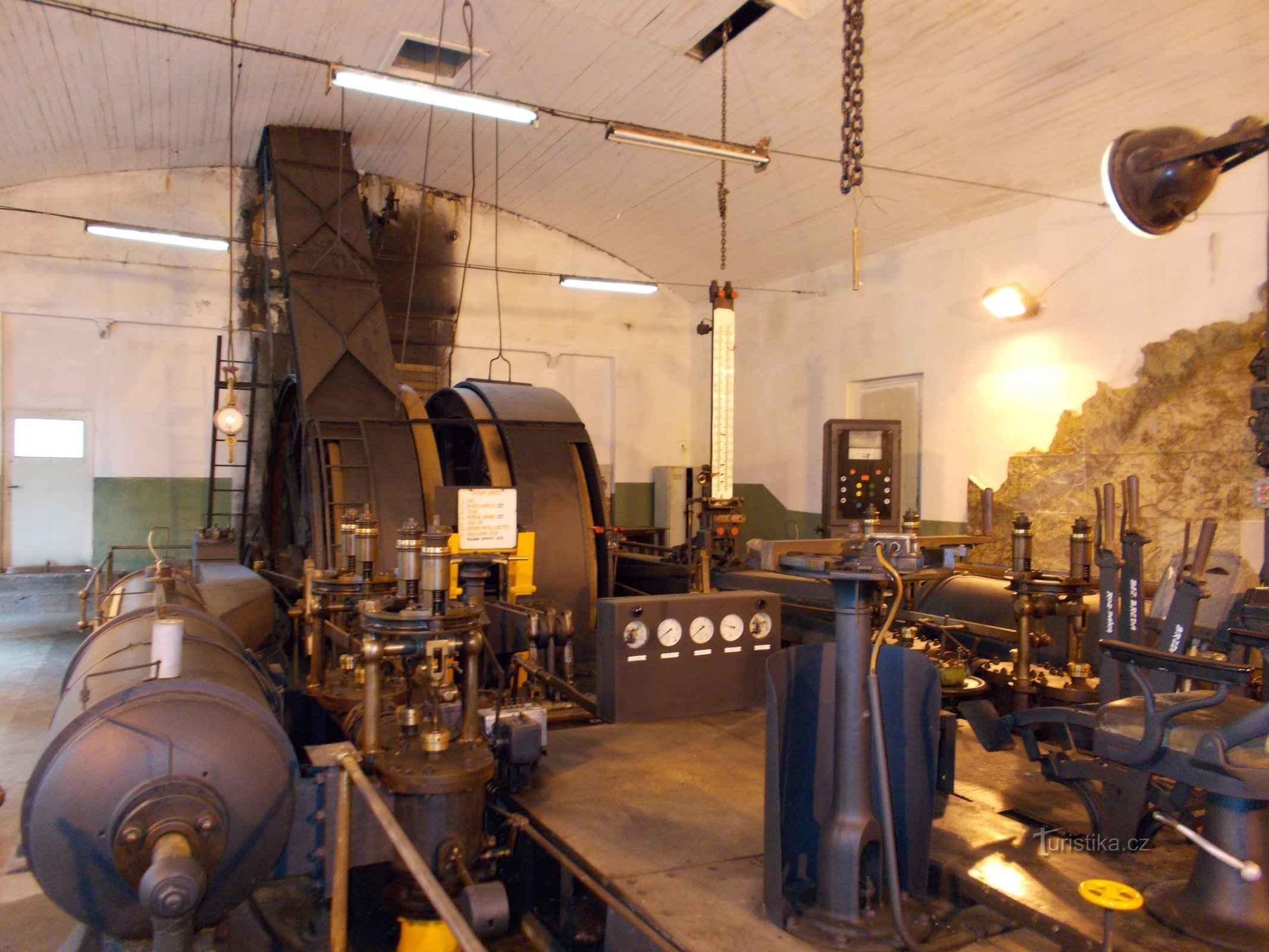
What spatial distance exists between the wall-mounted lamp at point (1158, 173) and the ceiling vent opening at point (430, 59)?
5.08 meters

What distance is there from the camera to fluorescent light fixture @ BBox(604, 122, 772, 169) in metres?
5.23

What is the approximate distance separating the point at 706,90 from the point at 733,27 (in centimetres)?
72

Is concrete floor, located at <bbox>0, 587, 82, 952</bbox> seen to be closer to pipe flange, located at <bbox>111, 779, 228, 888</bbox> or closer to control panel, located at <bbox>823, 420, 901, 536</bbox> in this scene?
pipe flange, located at <bbox>111, 779, 228, 888</bbox>

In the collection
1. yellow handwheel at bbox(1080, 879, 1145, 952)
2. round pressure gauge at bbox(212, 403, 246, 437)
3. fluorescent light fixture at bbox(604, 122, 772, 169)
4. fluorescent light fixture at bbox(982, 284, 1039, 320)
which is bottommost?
yellow handwheel at bbox(1080, 879, 1145, 952)

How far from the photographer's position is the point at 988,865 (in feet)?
7.09

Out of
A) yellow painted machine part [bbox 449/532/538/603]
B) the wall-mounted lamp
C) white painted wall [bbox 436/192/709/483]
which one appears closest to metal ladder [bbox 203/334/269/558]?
white painted wall [bbox 436/192/709/483]

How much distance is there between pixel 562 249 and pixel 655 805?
884 cm

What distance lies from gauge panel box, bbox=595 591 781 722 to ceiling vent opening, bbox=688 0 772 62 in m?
3.98

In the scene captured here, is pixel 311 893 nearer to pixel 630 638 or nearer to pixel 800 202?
pixel 630 638

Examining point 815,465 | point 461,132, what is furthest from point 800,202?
point 461,132

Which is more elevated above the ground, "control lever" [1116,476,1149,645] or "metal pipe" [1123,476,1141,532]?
"metal pipe" [1123,476,1141,532]

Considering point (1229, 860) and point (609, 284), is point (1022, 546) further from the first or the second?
point (609, 284)

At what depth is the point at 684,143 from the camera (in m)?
5.34

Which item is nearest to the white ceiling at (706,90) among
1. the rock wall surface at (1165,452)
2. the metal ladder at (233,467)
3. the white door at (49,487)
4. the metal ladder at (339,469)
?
the rock wall surface at (1165,452)
